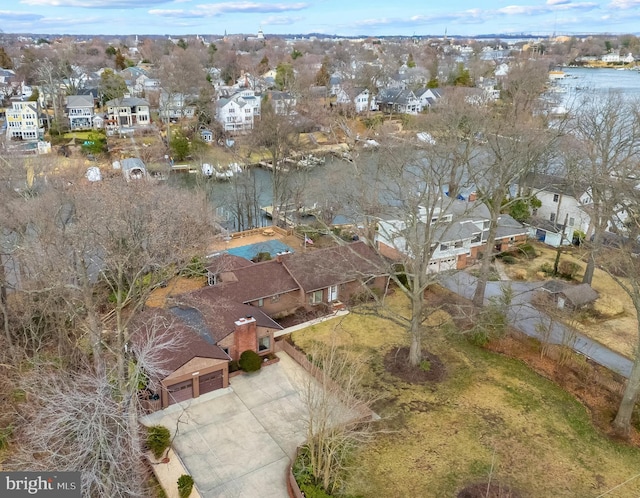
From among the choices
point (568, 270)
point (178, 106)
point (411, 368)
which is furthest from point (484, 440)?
point (178, 106)

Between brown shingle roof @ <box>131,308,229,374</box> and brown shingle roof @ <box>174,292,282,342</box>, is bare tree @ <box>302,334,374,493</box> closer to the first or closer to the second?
brown shingle roof @ <box>131,308,229,374</box>

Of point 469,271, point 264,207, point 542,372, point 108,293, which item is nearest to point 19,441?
point 108,293

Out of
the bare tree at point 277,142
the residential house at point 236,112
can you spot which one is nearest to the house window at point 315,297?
the bare tree at point 277,142

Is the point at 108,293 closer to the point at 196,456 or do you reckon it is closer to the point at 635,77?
the point at 196,456

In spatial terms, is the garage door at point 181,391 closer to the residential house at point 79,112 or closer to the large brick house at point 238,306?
the large brick house at point 238,306

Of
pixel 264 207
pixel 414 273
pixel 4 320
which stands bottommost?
pixel 264 207

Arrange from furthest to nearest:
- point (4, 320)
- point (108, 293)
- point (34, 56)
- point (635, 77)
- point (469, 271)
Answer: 1. point (635, 77)
2. point (34, 56)
3. point (469, 271)
4. point (108, 293)
5. point (4, 320)
